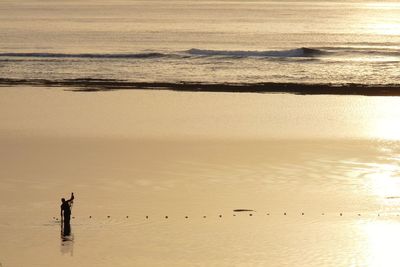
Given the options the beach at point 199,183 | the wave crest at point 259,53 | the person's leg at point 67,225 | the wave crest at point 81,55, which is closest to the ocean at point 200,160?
the beach at point 199,183

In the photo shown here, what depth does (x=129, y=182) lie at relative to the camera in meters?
27.8

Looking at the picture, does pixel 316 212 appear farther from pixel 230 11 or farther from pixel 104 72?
pixel 230 11

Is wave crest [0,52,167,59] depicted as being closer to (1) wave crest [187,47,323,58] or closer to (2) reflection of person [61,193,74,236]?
(1) wave crest [187,47,323,58]

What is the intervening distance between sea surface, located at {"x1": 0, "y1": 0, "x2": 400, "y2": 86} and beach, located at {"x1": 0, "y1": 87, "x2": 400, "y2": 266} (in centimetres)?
1343

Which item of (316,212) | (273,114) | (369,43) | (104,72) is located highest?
(369,43)

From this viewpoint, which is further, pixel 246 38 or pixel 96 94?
pixel 246 38

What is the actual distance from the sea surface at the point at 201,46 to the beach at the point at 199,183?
13.4 meters

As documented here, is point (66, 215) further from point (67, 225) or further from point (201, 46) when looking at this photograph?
point (201, 46)

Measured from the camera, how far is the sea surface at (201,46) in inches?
2191

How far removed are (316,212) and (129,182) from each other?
544 cm

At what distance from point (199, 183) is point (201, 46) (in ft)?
163

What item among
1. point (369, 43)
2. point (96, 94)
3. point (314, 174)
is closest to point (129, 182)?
point (314, 174)

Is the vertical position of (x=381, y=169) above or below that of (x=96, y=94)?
below

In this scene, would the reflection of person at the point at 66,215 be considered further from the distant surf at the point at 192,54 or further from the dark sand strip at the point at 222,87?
the distant surf at the point at 192,54
